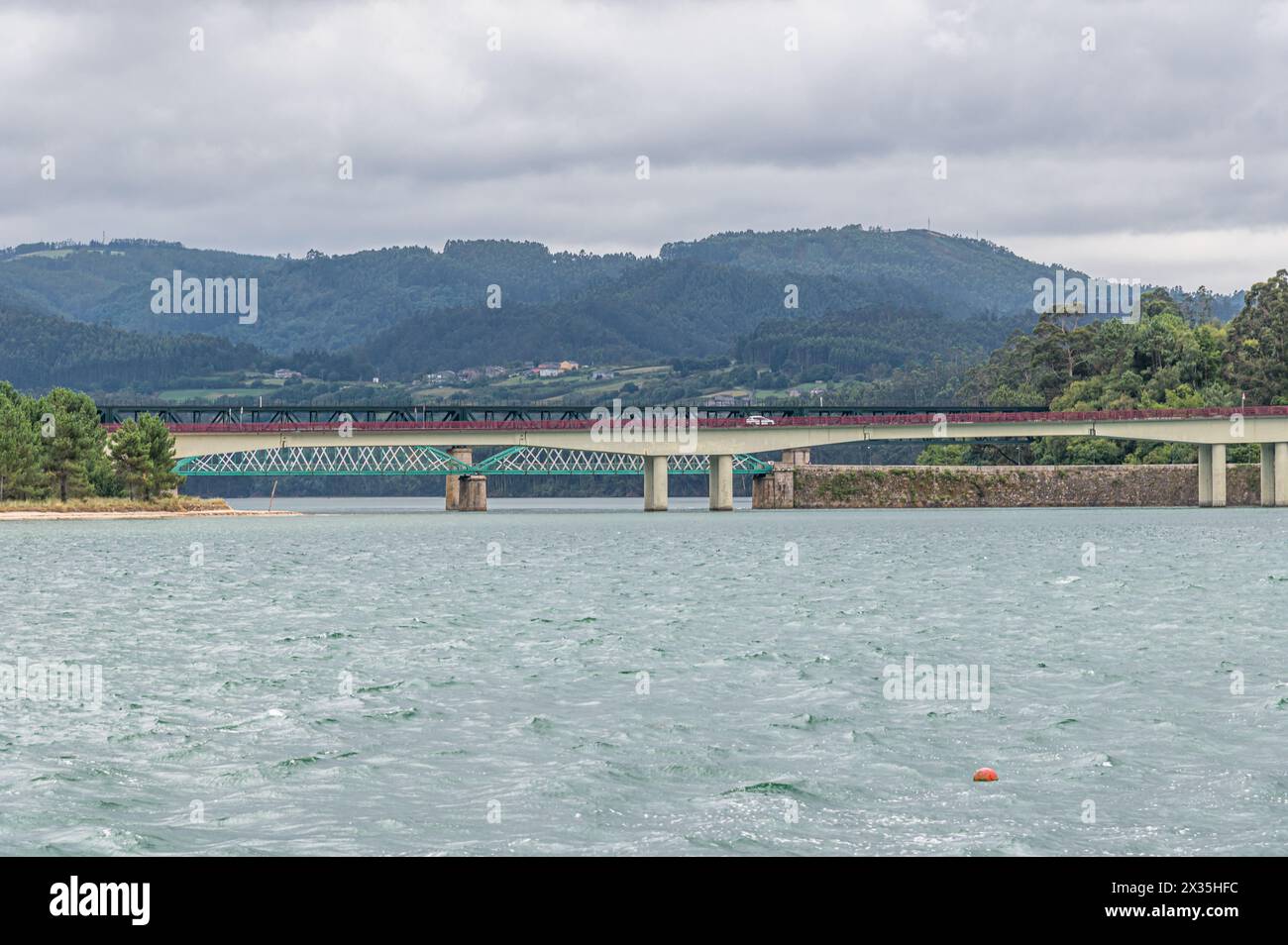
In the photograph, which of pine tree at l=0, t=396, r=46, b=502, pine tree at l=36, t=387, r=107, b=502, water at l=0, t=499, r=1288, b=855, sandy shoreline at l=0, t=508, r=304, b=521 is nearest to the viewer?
water at l=0, t=499, r=1288, b=855

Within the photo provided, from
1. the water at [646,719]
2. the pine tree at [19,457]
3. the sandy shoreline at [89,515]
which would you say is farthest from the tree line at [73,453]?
the water at [646,719]

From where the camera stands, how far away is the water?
25.2 meters

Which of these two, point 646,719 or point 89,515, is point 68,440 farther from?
point 646,719

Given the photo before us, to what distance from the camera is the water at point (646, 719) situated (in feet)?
82.6

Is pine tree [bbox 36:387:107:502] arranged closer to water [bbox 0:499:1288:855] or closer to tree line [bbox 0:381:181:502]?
tree line [bbox 0:381:181:502]

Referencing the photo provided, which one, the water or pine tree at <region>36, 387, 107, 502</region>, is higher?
pine tree at <region>36, 387, 107, 502</region>

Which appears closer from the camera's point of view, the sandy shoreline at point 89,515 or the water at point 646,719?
the water at point 646,719

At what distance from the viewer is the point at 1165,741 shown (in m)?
32.2

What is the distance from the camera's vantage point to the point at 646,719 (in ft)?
117

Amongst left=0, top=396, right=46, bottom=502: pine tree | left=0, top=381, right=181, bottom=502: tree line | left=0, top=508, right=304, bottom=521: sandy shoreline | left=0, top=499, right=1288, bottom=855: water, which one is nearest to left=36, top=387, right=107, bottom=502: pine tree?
left=0, top=381, right=181, bottom=502: tree line

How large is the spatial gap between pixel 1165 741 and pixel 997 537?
10318 centimetres

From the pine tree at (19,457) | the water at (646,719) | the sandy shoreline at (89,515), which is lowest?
the sandy shoreline at (89,515)

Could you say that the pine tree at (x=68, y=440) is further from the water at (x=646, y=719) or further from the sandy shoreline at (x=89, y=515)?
the water at (x=646, y=719)
